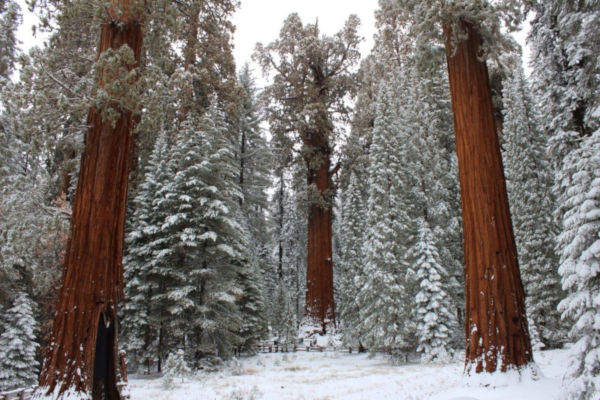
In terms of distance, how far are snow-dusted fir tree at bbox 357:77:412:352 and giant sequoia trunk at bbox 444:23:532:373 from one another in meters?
10.4

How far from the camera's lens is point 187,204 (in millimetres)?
16016

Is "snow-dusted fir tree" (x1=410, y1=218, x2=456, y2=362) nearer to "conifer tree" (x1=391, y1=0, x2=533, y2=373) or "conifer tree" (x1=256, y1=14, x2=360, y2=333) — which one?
"conifer tree" (x1=256, y1=14, x2=360, y2=333)

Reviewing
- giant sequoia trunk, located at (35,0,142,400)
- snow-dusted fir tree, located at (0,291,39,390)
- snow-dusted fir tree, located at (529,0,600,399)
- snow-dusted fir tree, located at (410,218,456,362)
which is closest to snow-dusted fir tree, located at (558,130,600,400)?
snow-dusted fir tree, located at (529,0,600,399)

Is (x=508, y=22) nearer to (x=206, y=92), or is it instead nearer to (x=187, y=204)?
(x=187, y=204)

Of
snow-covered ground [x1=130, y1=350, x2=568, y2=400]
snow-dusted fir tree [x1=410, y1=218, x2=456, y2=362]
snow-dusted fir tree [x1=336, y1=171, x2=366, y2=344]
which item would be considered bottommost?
snow-covered ground [x1=130, y1=350, x2=568, y2=400]

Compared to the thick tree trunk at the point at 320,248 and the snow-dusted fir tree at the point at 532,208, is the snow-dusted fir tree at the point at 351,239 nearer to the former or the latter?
the thick tree trunk at the point at 320,248

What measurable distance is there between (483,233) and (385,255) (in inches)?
434

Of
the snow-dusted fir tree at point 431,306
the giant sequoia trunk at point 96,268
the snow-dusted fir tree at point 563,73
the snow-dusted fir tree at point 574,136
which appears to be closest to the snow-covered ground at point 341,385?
the snow-dusted fir tree at point 574,136

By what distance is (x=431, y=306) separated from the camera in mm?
16672

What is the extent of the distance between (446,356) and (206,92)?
606 inches

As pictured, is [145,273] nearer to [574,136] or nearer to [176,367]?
[176,367]

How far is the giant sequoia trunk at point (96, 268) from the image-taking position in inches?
239

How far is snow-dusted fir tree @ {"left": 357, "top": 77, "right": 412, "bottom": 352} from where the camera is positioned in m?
17.2

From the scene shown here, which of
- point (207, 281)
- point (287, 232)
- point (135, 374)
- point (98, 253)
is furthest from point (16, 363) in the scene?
point (287, 232)
